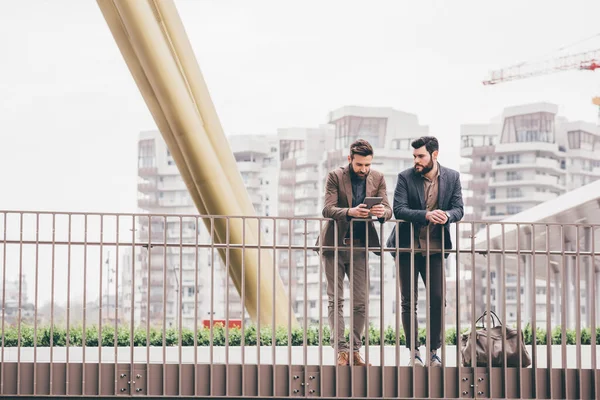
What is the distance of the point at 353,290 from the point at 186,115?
5466mm

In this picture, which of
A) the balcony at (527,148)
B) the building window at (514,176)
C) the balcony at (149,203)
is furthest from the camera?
the building window at (514,176)

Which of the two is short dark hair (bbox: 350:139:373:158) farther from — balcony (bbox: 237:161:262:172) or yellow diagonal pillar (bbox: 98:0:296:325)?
balcony (bbox: 237:161:262:172)

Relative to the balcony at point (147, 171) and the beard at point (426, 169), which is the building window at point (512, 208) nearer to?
the balcony at point (147, 171)

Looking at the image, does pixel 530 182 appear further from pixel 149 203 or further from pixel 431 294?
pixel 431 294

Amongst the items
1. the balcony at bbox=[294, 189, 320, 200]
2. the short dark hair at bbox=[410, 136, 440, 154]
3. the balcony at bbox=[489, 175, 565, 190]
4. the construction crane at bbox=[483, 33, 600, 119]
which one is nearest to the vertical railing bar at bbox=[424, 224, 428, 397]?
the short dark hair at bbox=[410, 136, 440, 154]

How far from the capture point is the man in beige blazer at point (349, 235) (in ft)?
25.0

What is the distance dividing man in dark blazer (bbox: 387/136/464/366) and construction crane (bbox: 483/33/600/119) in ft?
350

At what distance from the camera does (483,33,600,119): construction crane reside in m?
110

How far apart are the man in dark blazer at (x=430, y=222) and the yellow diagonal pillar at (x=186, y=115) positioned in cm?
410

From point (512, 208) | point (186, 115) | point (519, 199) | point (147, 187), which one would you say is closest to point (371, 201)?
point (186, 115)

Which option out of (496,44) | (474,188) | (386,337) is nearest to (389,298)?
(474,188)

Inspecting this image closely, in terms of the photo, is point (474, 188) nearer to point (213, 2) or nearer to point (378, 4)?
point (378, 4)

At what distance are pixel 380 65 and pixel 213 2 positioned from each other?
2120 cm

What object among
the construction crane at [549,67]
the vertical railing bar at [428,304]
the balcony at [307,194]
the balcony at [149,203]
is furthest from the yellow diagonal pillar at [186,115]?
the balcony at [149,203]
